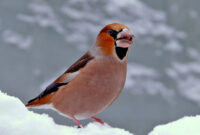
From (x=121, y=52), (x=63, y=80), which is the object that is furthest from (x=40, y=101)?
(x=121, y=52)

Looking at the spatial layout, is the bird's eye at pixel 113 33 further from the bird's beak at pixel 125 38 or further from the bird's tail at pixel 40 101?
the bird's tail at pixel 40 101

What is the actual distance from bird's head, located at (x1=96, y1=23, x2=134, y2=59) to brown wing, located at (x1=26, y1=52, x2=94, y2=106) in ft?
0.71

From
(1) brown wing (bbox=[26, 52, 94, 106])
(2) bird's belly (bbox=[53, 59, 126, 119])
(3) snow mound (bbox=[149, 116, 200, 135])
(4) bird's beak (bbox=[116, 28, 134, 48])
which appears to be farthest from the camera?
(1) brown wing (bbox=[26, 52, 94, 106])

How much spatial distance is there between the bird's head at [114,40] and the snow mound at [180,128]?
0.88 metres

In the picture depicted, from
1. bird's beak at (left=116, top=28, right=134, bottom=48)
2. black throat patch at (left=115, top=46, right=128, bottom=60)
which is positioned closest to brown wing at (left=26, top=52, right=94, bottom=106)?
black throat patch at (left=115, top=46, right=128, bottom=60)

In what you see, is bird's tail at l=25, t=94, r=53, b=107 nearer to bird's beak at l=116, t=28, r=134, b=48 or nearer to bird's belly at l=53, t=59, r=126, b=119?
bird's belly at l=53, t=59, r=126, b=119

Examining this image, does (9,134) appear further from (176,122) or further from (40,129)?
(176,122)

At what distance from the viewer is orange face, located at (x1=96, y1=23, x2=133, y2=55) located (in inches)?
136

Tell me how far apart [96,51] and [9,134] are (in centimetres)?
154

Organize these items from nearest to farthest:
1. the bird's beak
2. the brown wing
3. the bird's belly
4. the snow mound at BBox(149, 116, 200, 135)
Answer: the snow mound at BBox(149, 116, 200, 135) < the bird's beak < the bird's belly < the brown wing

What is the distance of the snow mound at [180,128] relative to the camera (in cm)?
318

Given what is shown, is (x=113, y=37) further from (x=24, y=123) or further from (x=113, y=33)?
(x=24, y=123)

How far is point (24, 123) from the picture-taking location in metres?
2.73

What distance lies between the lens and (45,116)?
9.71ft
